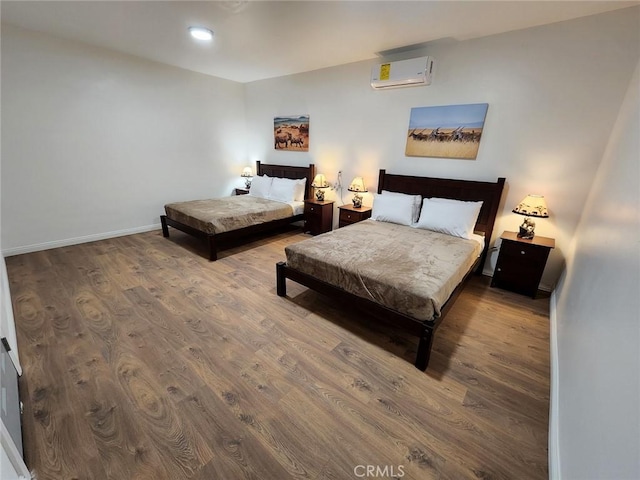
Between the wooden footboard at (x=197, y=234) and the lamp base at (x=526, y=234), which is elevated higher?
the lamp base at (x=526, y=234)

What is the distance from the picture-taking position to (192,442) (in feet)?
4.42

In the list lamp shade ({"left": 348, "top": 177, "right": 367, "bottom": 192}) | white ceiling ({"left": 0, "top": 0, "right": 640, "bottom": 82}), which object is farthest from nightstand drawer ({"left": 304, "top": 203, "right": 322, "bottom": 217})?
white ceiling ({"left": 0, "top": 0, "right": 640, "bottom": 82})

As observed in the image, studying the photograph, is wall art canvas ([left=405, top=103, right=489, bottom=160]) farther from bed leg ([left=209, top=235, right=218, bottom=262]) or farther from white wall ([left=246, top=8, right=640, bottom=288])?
bed leg ([left=209, top=235, right=218, bottom=262])

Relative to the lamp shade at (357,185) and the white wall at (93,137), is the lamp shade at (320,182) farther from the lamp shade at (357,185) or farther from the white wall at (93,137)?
the white wall at (93,137)

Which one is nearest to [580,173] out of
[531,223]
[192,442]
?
[531,223]

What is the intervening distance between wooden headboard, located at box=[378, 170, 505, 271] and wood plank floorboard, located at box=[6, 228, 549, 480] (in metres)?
0.78

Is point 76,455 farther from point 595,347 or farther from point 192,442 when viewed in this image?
point 595,347

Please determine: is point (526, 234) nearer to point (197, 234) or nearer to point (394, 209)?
point (394, 209)

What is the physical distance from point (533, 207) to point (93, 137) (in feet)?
18.0

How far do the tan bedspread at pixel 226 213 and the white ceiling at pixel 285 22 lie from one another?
2049 millimetres

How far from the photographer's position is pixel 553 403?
1.55 metres

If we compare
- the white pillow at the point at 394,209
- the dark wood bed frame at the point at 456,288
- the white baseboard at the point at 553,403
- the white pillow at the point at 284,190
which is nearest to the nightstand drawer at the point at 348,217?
the white pillow at the point at 394,209

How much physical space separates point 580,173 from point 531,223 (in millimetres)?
603

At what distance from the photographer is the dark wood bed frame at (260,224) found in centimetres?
343
